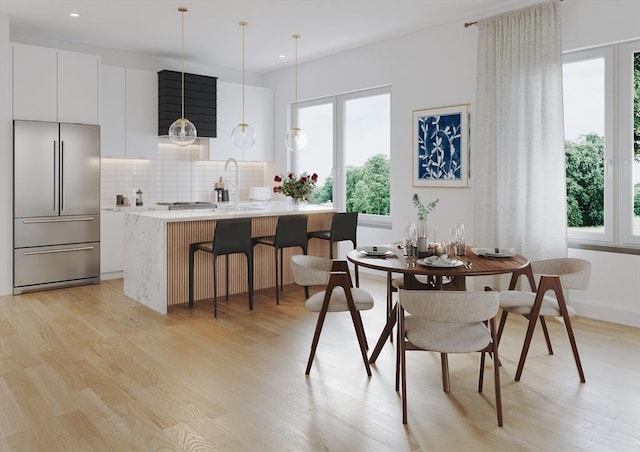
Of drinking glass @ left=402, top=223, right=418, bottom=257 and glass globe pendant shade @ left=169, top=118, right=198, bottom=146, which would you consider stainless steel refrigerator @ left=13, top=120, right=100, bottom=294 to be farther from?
drinking glass @ left=402, top=223, right=418, bottom=257

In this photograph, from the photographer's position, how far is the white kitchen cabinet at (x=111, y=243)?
6.36 meters

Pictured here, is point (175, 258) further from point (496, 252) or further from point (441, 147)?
point (441, 147)

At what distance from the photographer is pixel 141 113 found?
6.89m


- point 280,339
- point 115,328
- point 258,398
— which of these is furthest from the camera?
point 115,328

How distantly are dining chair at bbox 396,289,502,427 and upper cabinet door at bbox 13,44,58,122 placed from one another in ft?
16.2

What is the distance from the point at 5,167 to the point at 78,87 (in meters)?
1.23

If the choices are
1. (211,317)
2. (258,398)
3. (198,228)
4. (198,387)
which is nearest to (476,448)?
(258,398)

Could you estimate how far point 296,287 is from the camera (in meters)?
6.00

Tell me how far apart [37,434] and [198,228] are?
282 centimetres

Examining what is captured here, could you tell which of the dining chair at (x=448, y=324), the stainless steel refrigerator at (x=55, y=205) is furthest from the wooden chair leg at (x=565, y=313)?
the stainless steel refrigerator at (x=55, y=205)

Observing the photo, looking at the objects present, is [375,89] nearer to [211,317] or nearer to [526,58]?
[526,58]

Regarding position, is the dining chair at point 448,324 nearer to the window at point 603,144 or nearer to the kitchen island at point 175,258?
the window at point 603,144

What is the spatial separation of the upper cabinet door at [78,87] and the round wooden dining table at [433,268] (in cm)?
417

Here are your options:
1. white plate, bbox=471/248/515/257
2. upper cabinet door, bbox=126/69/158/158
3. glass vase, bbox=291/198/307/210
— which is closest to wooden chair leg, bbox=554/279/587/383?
white plate, bbox=471/248/515/257
